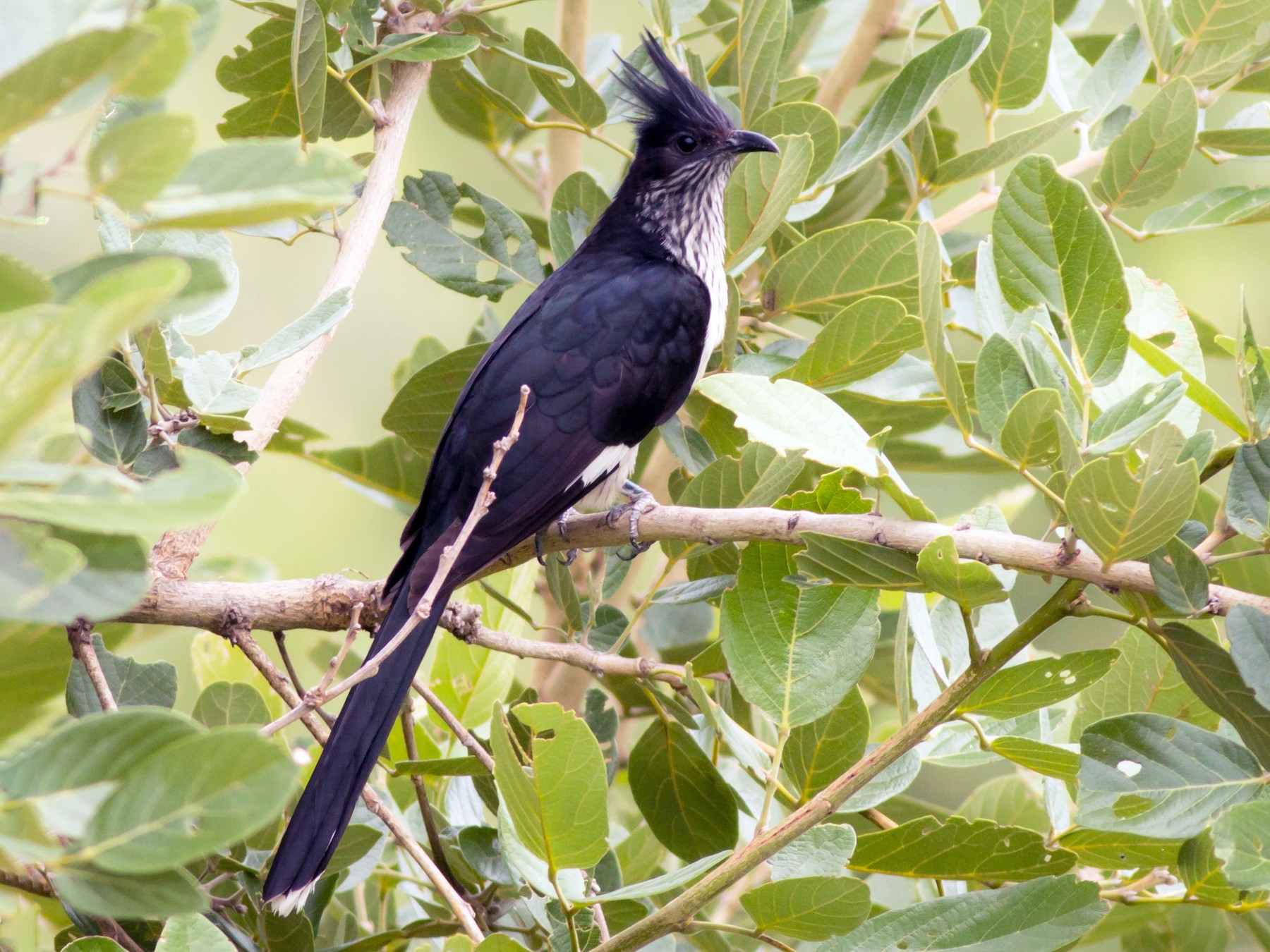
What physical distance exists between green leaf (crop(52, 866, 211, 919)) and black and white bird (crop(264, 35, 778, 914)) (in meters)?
0.92

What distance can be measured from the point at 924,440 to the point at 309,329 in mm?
1588

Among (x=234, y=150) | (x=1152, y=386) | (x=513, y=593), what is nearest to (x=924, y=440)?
(x=513, y=593)

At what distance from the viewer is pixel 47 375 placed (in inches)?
27.6

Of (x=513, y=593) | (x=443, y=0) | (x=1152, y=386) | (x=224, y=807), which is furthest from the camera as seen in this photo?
(x=513, y=593)

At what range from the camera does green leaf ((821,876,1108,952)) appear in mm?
1471

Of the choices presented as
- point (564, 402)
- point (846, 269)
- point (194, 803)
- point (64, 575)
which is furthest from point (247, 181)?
point (564, 402)

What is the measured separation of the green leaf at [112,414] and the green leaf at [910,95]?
4.55 feet

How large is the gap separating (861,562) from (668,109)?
238cm

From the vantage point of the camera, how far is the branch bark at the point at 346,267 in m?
2.01

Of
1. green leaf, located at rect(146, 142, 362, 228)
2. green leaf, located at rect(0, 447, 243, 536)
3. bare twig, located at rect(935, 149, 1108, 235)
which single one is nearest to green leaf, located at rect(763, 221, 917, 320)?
bare twig, located at rect(935, 149, 1108, 235)

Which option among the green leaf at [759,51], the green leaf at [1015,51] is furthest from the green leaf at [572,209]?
the green leaf at [1015,51]

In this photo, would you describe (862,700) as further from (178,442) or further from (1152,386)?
(178,442)

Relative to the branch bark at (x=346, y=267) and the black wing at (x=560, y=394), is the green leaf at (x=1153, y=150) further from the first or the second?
the branch bark at (x=346, y=267)

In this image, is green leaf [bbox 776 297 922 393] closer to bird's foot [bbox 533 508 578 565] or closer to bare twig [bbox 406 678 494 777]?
bird's foot [bbox 533 508 578 565]
